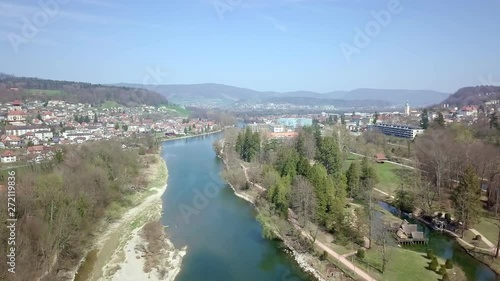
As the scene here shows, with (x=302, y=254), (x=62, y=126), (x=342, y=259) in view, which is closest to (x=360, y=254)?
(x=342, y=259)

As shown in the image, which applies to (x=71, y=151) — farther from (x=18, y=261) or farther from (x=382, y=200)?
(x=382, y=200)

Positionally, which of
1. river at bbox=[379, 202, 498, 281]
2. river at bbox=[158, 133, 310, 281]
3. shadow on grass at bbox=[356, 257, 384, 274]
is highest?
shadow on grass at bbox=[356, 257, 384, 274]

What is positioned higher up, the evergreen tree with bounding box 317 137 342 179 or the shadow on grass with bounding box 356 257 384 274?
the evergreen tree with bounding box 317 137 342 179

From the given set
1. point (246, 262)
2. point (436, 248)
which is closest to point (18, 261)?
point (246, 262)

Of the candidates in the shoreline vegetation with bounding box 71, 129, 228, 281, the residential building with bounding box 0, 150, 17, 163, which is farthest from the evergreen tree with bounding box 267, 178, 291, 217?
the residential building with bounding box 0, 150, 17, 163

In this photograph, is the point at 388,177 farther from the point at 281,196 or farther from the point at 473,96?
the point at 473,96

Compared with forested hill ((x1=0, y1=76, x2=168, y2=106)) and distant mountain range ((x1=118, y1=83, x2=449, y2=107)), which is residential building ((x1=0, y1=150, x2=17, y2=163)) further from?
distant mountain range ((x1=118, y1=83, x2=449, y2=107))

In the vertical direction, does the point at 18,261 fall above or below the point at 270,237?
above
